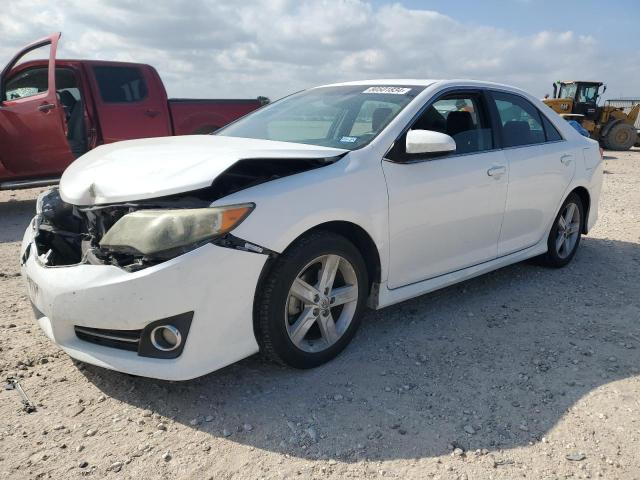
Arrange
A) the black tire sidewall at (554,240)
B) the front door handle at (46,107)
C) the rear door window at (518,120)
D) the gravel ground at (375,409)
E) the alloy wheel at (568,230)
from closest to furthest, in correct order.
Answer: the gravel ground at (375,409)
the rear door window at (518,120)
the black tire sidewall at (554,240)
the alloy wheel at (568,230)
the front door handle at (46,107)

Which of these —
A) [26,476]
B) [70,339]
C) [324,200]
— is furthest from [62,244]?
[324,200]

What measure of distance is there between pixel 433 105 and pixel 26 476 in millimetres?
2995

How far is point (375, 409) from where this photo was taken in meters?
2.64

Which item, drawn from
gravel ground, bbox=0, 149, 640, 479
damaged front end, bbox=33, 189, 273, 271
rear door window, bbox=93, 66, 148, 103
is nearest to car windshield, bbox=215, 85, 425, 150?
damaged front end, bbox=33, 189, 273, 271

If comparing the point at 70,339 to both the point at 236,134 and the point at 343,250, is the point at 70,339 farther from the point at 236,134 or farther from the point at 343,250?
the point at 236,134

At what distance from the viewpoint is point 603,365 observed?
3.15m

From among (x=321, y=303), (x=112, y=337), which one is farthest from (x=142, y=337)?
(x=321, y=303)

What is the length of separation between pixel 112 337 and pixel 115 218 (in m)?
0.61

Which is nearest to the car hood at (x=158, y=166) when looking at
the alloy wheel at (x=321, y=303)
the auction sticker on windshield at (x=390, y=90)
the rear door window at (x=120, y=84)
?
the alloy wheel at (x=321, y=303)

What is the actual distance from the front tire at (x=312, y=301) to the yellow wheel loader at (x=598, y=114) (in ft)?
61.1

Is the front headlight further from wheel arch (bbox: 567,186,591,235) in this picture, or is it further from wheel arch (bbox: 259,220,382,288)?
wheel arch (bbox: 567,186,591,235)

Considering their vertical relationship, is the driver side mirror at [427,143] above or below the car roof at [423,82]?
below

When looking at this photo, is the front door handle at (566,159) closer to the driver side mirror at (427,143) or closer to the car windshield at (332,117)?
the car windshield at (332,117)

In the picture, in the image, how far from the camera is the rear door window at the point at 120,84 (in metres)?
7.50
